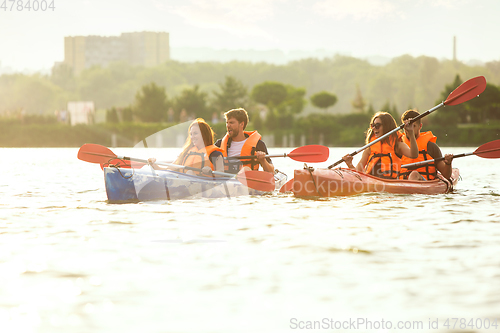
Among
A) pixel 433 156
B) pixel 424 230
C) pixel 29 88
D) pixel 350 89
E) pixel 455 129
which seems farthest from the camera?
pixel 350 89

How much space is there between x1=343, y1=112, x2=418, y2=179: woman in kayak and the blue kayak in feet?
7.36

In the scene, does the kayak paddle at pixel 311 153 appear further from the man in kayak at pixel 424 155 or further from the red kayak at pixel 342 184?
the man in kayak at pixel 424 155

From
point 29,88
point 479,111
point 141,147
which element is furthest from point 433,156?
point 29,88

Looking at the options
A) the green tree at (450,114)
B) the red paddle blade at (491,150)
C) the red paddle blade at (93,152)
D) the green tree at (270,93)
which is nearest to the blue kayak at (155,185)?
the red paddle blade at (93,152)

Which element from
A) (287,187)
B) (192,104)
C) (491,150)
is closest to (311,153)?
(287,187)

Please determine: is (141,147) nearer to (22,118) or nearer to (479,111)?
(479,111)

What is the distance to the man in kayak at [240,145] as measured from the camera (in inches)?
336

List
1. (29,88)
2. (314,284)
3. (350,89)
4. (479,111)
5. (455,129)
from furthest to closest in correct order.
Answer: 1. (350,89)
2. (29,88)
3. (479,111)
4. (455,129)
5. (314,284)

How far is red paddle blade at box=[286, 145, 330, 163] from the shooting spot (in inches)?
373

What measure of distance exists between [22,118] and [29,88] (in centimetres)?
3839

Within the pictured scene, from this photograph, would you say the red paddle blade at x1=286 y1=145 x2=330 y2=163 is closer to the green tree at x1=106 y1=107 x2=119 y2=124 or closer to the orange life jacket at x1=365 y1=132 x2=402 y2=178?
the orange life jacket at x1=365 y1=132 x2=402 y2=178

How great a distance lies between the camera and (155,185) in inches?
308

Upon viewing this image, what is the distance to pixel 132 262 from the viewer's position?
13.5 feet

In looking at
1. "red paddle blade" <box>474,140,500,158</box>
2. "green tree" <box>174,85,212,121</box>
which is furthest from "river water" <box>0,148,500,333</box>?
"green tree" <box>174,85,212,121</box>
